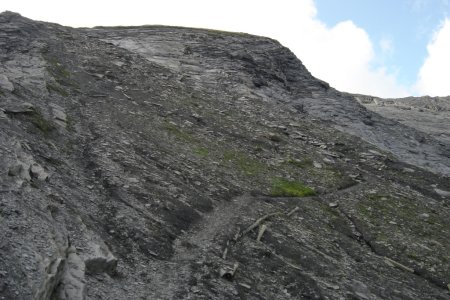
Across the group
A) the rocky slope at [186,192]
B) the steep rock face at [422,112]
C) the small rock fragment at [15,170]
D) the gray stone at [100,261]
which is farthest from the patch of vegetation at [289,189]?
the steep rock face at [422,112]

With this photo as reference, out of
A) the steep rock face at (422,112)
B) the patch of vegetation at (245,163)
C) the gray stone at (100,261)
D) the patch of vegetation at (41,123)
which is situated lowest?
the gray stone at (100,261)

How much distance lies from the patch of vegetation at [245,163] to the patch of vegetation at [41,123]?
522 inches

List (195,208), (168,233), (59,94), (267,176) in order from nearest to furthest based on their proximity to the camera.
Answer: (168,233)
(195,208)
(267,176)
(59,94)

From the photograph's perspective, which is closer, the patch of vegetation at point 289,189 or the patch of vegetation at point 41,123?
the patch of vegetation at point 41,123

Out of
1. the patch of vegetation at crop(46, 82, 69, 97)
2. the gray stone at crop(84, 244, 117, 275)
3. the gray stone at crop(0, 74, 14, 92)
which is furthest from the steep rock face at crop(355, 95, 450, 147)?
the gray stone at crop(84, 244, 117, 275)

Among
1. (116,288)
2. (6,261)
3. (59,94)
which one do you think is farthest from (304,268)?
(59,94)

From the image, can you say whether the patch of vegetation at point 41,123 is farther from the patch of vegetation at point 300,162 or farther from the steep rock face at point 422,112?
the steep rock face at point 422,112

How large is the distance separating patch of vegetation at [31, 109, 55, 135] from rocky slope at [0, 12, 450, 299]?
10 centimetres

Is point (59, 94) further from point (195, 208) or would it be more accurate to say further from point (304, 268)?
point (304, 268)

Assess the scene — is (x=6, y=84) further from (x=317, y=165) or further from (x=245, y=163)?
(x=317, y=165)

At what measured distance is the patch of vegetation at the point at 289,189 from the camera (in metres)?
32.7

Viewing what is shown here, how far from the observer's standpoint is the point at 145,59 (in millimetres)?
57188

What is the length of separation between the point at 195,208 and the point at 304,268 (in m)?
7.22

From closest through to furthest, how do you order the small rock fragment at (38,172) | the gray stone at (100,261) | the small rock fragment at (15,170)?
1. the gray stone at (100,261)
2. the small rock fragment at (15,170)
3. the small rock fragment at (38,172)
